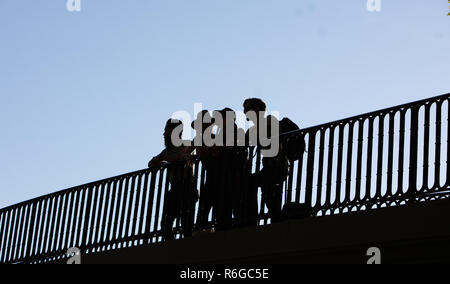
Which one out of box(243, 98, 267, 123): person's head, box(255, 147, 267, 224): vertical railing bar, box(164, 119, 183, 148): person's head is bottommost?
box(255, 147, 267, 224): vertical railing bar

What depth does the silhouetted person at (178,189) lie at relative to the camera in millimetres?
15188

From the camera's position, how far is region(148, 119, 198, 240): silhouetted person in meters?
15.2

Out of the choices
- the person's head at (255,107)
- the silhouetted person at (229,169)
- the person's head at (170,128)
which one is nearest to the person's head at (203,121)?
the silhouetted person at (229,169)

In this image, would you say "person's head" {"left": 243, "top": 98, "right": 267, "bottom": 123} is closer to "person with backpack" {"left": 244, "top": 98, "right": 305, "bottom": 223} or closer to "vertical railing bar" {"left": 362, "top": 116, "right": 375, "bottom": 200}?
"person with backpack" {"left": 244, "top": 98, "right": 305, "bottom": 223}

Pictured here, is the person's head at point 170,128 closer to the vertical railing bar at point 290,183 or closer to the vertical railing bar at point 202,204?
the vertical railing bar at point 202,204

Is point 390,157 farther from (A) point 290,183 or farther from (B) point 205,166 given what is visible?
(B) point 205,166

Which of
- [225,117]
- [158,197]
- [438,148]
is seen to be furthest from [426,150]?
[158,197]

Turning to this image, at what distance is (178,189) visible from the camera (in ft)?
50.7

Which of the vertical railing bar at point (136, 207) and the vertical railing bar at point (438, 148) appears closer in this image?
the vertical railing bar at point (438, 148)

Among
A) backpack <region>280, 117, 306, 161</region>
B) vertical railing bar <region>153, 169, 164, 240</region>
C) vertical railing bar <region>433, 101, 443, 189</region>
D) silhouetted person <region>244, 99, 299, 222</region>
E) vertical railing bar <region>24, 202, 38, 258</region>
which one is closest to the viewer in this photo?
vertical railing bar <region>433, 101, 443, 189</region>

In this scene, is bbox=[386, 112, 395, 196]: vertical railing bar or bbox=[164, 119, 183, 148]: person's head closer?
bbox=[386, 112, 395, 196]: vertical railing bar

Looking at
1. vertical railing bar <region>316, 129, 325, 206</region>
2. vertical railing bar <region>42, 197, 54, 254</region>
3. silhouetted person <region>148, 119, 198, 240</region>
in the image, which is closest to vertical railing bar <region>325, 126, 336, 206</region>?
vertical railing bar <region>316, 129, 325, 206</region>

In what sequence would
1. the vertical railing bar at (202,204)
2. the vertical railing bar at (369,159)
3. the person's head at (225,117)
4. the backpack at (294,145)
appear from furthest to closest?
the vertical railing bar at (202,204), the person's head at (225,117), the backpack at (294,145), the vertical railing bar at (369,159)
